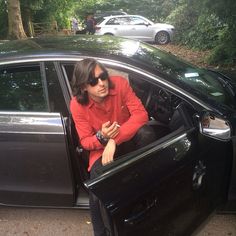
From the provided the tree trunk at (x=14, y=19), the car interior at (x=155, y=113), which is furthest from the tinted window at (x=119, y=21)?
the car interior at (x=155, y=113)

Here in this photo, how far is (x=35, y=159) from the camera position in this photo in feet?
9.55

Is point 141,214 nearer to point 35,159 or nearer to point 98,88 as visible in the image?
point 98,88

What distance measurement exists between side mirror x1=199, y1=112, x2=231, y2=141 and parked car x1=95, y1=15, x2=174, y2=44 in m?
15.7

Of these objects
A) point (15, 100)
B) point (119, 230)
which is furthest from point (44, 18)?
point (119, 230)

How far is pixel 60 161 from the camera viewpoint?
9.42ft

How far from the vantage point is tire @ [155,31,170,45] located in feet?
59.6

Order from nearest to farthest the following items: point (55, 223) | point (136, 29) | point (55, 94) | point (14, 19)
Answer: point (55, 94) → point (55, 223) → point (14, 19) → point (136, 29)

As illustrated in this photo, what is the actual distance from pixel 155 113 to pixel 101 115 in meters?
0.80


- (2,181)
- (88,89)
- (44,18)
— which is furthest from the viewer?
(44,18)

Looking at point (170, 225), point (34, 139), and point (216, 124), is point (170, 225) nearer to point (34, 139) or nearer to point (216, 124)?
point (216, 124)

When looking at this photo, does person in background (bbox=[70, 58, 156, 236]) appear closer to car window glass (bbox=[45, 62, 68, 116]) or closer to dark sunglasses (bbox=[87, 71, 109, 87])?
dark sunglasses (bbox=[87, 71, 109, 87])

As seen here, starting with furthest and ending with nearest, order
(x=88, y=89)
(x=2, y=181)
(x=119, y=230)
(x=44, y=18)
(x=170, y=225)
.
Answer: (x=44, y=18) → (x=2, y=181) → (x=88, y=89) → (x=170, y=225) → (x=119, y=230)

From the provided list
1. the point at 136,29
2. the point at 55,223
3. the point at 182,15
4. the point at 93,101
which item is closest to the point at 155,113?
the point at 93,101

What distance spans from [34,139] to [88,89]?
67 centimetres
